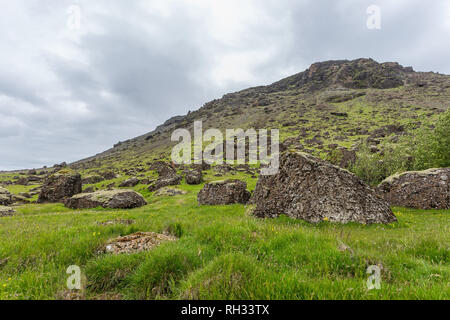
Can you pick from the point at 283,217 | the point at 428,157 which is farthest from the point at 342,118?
the point at 283,217

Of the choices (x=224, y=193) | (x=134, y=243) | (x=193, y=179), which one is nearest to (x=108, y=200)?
(x=224, y=193)

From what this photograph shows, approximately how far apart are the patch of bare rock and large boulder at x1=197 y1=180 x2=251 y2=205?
16.9 metres

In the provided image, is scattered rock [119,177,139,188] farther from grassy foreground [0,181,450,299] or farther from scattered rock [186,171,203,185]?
grassy foreground [0,181,450,299]

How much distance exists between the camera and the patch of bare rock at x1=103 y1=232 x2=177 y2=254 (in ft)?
19.6

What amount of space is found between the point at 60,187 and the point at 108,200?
55.8 ft

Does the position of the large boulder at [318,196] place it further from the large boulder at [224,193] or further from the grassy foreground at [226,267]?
the large boulder at [224,193]

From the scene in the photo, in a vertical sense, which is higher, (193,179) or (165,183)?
(193,179)

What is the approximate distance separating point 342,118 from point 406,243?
17265cm

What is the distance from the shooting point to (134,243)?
20.9 ft

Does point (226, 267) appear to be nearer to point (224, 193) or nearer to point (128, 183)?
point (224, 193)

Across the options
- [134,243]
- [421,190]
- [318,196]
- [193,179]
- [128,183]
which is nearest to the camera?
[134,243]

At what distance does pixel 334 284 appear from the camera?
3.80 m

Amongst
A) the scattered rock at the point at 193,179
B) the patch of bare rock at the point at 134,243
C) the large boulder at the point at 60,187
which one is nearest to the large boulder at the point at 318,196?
the patch of bare rock at the point at 134,243

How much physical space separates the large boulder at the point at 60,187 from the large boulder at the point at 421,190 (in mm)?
48654
